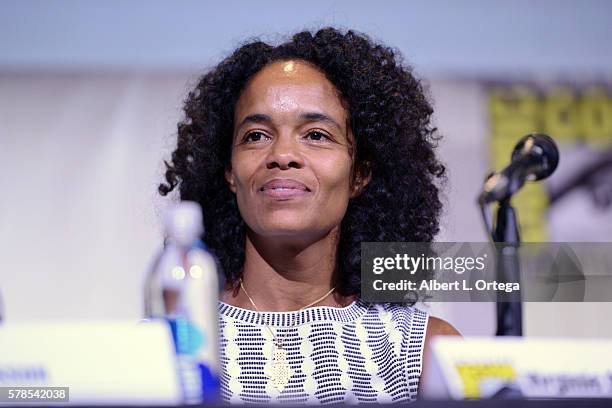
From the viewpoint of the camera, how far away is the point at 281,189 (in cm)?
167

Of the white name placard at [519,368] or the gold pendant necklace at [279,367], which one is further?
the gold pendant necklace at [279,367]

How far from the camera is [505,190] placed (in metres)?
1.46

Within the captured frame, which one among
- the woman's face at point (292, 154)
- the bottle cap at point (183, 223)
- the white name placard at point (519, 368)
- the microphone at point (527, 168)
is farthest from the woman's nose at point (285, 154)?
the white name placard at point (519, 368)

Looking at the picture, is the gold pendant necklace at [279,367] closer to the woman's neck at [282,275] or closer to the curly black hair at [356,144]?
the woman's neck at [282,275]

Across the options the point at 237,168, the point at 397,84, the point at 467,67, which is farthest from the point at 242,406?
the point at 467,67

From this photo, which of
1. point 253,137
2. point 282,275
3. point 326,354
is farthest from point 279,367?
point 253,137

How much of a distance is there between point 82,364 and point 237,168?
79 cm

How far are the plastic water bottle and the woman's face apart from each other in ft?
1.46

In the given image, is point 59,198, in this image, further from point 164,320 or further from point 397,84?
point 164,320

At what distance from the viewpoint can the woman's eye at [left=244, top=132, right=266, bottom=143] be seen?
69.3 inches

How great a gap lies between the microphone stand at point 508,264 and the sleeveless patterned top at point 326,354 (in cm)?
32

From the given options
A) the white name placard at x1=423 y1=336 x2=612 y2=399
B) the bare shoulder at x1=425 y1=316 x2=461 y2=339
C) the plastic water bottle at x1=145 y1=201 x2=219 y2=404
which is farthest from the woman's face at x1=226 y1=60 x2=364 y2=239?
the white name placard at x1=423 y1=336 x2=612 y2=399

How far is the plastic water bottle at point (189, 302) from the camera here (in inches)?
41.0

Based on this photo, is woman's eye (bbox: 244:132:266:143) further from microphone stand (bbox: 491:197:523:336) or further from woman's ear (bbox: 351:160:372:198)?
microphone stand (bbox: 491:197:523:336)
